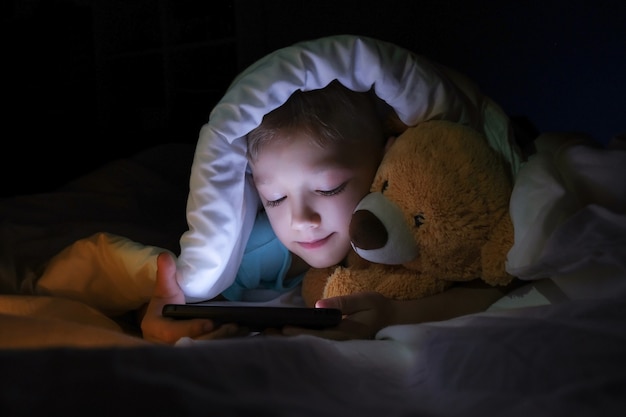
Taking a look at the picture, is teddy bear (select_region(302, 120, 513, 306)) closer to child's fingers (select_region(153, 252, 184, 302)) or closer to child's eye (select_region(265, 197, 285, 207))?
child's eye (select_region(265, 197, 285, 207))

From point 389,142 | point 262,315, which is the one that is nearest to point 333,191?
point 389,142

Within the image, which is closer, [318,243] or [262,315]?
[262,315]

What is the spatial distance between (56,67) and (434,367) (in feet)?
4.81

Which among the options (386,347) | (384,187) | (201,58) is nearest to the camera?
(386,347)

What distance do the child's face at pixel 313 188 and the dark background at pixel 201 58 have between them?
0.59 meters

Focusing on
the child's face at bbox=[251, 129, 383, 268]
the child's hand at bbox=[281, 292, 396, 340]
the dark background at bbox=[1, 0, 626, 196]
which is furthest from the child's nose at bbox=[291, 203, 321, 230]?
the dark background at bbox=[1, 0, 626, 196]

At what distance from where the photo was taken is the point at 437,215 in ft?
2.78

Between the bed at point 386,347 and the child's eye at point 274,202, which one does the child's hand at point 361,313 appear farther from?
the child's eye at point 274,202

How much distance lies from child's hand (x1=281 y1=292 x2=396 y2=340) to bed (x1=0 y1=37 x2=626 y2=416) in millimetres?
70

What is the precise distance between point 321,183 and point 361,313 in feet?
0.63

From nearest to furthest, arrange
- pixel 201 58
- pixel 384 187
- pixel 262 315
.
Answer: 1. pixel 262 315
2. pixel 384 187
3. pixel 201 58

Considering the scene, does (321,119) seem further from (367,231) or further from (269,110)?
(367,231)

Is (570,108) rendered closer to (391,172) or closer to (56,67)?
(391,172)

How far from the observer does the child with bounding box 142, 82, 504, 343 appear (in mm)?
889
